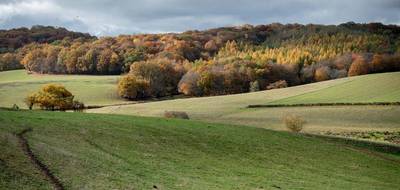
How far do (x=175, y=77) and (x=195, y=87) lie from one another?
12.2 meters

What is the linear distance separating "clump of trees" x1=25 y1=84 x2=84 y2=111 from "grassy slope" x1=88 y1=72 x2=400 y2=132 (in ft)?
22.7

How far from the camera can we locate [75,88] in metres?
146

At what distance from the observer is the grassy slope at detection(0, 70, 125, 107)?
128 metres

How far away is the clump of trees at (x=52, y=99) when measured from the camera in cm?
9231

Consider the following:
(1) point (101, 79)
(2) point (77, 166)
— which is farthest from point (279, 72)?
(2) point (77, 166)

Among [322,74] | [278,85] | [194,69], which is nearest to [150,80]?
[194,69]

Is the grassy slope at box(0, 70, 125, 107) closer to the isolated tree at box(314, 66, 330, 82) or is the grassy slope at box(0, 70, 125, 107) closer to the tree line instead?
the tree line

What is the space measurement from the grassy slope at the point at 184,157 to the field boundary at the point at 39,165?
401mm

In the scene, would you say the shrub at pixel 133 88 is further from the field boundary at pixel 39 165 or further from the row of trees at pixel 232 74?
the field boundary at pixel 39 165

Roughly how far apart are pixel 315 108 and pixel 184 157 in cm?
6227

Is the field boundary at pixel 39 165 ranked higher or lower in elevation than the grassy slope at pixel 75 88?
higher

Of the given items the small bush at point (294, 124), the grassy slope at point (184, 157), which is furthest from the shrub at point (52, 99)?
the grassy slope at point (184, 157)

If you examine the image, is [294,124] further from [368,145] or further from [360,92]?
[360,92]

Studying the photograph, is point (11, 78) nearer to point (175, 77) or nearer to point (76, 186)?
point (175, 77)
